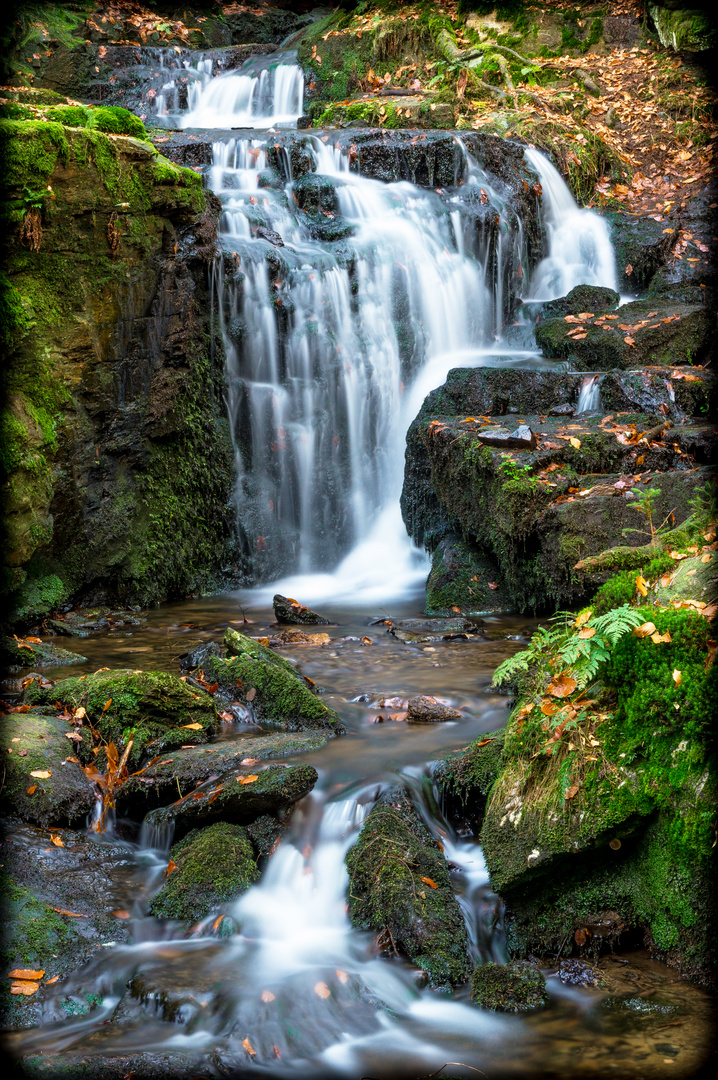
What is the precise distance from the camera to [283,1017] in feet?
10.2

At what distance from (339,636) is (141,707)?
100 inches

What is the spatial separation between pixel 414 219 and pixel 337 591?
6.22 m

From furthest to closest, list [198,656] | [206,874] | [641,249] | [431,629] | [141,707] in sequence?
[641,249] → [431,629] → [198,656] → [141,707] → [206,874]

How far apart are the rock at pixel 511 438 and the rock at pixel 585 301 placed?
4.18 meters

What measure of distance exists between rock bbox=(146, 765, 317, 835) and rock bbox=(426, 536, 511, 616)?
3852mm

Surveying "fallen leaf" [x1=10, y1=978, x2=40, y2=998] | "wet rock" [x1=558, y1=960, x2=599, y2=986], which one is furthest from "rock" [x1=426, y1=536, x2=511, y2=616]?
"fallen leaf" [x1=10, y1=978, x2=40, y2=998]

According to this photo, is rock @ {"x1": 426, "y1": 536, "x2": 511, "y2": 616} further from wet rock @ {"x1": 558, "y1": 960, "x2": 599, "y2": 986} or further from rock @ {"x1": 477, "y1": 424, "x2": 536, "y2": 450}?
wet rock @ {"x1": 558, "y1": 960, "x2": 599, "y2": 986}

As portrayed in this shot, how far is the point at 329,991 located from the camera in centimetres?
325

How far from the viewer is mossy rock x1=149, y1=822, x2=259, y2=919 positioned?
3729mm

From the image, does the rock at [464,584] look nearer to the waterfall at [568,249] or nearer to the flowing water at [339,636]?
the flowing water at [339,636]

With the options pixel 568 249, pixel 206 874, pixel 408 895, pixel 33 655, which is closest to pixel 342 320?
pixel 568 249

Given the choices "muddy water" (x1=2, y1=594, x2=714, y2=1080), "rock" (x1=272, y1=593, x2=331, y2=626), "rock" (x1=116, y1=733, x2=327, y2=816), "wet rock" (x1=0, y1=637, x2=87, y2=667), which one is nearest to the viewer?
"muddy water" (x1=2, y1=594, x2=714, y2=1080)

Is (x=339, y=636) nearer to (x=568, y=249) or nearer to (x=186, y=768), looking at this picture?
(x=186, y=768)

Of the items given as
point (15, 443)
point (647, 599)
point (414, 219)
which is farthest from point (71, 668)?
point (414, 219)
